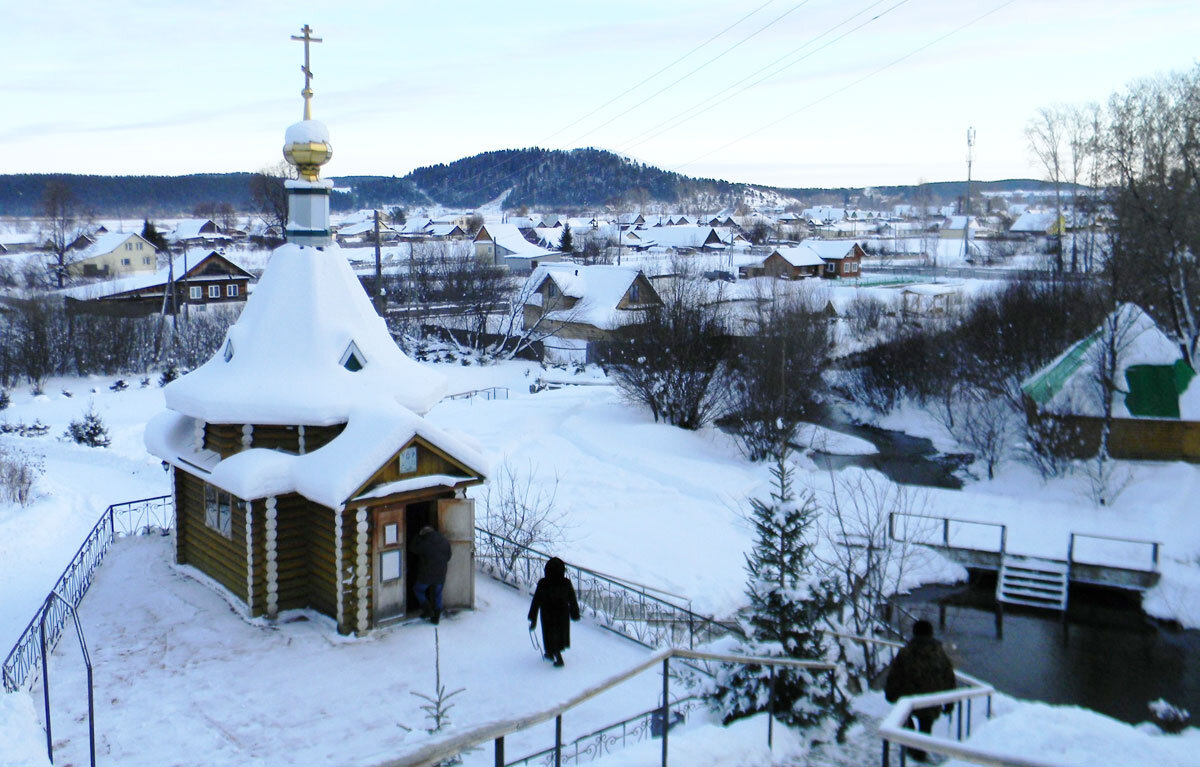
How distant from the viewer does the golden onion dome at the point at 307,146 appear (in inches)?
500

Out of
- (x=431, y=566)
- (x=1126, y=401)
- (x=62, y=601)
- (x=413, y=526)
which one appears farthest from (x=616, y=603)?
(x=1126, y=401)

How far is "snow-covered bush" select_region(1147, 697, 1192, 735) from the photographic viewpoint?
40.3 feet

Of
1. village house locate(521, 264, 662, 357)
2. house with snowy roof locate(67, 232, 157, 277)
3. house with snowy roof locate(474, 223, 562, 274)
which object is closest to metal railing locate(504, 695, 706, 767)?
village house locate(521, 264, 662, 357)

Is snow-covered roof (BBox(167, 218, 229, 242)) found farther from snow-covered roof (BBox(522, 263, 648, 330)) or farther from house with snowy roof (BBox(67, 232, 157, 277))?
snow-covered roof (BBox(522, 263, 648, 330))

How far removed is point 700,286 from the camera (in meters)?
32.1

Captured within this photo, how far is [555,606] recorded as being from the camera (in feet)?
32.0

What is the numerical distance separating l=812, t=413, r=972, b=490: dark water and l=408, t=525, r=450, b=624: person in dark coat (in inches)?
513

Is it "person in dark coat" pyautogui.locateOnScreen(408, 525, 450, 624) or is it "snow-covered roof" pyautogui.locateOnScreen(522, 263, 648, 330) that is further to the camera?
"snow-covered roof" pyautogui.locateOnScreen(522, 263, 648, 330)

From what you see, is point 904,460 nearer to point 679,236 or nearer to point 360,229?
point 679,236

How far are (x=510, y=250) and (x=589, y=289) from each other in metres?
36.2

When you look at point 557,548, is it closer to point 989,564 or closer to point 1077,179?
point 989,564

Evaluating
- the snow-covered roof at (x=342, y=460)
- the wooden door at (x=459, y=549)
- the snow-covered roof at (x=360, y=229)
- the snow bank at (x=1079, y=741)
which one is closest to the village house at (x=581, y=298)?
the wooden door at (x=459, y=549)

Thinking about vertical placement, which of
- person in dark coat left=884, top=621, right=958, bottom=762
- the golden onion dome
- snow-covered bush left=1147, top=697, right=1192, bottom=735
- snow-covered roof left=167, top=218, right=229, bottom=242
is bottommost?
snow-covered bush left=1147, top=697, right=1192, bottom=735

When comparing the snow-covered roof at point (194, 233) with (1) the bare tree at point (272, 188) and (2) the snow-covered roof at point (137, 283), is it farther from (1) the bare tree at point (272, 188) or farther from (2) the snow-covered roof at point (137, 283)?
(2) the snow-covered roof at point (137, 283)
